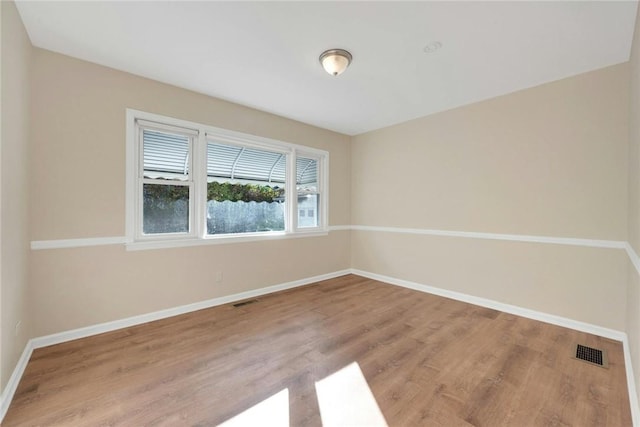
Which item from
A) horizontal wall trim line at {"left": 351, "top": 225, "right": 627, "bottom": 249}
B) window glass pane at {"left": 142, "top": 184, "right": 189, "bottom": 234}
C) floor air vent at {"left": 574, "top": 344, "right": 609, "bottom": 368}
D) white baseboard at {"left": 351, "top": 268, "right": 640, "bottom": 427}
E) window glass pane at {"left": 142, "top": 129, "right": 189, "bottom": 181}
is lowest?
floor air vent at {"left": 574, "top": 344, "right": 609, "bottom": 368}

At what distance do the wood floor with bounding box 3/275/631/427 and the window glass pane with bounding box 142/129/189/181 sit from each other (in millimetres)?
1727

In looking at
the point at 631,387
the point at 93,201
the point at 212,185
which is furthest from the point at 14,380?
the point at 631,387

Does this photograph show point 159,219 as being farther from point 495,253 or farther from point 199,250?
point 495,253

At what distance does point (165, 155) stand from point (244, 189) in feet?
3.66

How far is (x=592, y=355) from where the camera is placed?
233 centimetres

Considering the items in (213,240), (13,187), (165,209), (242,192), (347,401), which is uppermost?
(242,192)

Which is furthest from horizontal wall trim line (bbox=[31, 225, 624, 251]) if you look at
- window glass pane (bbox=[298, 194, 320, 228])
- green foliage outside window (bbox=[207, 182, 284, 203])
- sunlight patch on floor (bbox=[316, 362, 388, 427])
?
sunlight patch on floor (bbox=[316, 362, 388, 427])

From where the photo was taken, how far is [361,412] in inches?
66.6

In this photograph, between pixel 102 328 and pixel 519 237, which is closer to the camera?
pixel 102 328

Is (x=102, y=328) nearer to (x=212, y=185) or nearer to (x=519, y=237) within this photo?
(x=212, y=185)

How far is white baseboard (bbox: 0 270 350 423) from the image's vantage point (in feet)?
5.98

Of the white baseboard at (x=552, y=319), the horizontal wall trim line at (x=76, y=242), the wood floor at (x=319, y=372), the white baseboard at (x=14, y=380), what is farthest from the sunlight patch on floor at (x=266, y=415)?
the horizontal wall trim line at (x=76, y=242)

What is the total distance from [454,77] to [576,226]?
210cm

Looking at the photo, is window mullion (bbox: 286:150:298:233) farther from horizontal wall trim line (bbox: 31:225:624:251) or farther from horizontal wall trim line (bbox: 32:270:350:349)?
horizontal wall trim line (bbox: 31:225:624:251)
